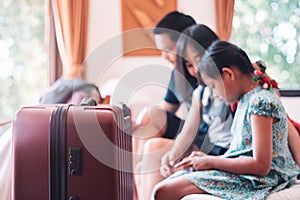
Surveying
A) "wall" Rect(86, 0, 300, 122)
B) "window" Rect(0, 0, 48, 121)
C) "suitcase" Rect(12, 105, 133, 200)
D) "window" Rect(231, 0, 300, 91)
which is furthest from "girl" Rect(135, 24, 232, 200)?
"window" Rect(231, 0, 300, 91)

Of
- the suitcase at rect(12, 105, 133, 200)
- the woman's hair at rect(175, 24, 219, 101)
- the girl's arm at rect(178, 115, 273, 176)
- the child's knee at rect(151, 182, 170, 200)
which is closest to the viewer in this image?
the suitcase at rect(12, 105, 133, 200)

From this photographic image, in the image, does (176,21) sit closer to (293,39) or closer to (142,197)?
(142,197)

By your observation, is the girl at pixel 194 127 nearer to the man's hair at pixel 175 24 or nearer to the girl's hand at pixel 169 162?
the girl's hand at pixel 169 162

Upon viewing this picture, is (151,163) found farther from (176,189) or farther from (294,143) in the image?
(294,143)

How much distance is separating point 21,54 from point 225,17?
153 centimetres

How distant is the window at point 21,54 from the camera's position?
3.04m

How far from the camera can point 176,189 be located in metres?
1.59

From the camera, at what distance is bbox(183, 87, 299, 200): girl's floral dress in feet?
5.01

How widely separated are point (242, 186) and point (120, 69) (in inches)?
80.3

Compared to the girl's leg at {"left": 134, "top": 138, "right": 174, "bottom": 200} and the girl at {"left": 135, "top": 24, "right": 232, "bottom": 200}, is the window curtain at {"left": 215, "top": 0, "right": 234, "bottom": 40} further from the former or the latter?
the girl's leg at {"left": 134, "top": 138, "right": 174, "bottom": 200}

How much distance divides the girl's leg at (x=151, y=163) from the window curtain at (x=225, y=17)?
1505 mm

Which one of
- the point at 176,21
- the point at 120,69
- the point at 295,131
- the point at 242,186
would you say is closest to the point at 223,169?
the point at 242,186

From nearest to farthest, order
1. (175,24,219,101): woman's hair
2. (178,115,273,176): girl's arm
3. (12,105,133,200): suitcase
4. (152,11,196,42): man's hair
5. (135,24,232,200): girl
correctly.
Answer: (12,105,133,200): suitcase, (178,115,273,176): girl's arm, (135,24,232,200): girl, (175,24,219,101): woman's hair, (152,11,196,42): man's hair

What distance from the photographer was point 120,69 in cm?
344
